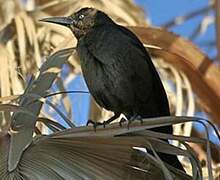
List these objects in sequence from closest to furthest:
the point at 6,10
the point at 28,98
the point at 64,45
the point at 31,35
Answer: the point at 28,98
the point at 64,45
the point at 31,35
the point at 6,10

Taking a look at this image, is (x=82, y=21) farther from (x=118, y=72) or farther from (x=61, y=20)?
(x=118, y=72)

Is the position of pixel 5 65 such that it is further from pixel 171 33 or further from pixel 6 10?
pixel 6 10

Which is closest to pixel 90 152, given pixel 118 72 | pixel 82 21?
pixel 118 72

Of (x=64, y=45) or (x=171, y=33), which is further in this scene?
(x=171, y=33)

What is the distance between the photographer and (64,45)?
244 cm

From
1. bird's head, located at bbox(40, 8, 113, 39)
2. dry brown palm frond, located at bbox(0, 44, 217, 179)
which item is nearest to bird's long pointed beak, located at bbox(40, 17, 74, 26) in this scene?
bird's head, located at bbox(40, 8, 113, 39)

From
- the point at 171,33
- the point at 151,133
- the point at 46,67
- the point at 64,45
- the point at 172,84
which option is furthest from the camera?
the point at 172,84

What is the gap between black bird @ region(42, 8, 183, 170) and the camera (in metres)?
2.11

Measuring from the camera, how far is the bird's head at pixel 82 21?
2.30 m

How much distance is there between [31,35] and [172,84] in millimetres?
640

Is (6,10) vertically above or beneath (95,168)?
above

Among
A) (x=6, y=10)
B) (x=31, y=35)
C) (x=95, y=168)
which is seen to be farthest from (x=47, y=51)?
(x=95, y=168)

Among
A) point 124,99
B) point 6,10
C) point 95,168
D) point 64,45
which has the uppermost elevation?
point 6,10

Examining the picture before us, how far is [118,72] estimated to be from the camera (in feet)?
6.92
